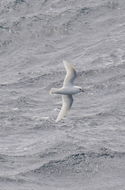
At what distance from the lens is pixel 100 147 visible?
26516mm

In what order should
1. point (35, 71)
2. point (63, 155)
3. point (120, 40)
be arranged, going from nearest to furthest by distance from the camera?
point (63, 155)
point (35, 71)
point (120, 40)

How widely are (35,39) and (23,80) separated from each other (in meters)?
6.08

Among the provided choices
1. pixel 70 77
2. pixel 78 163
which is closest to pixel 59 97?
pixel 70 77

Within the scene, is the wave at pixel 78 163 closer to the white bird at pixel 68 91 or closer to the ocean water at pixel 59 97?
the ocean water at pixel 59 97

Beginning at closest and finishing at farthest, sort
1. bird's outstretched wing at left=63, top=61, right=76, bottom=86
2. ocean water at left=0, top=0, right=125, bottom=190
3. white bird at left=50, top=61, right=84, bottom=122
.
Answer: ocean water at left=0, top=0, right=125, bottom=190 < white bird at left=50, top=61, right=84, bottom=122 < bird's outstretched wing at left=63, top=61, right=76, bottom=86

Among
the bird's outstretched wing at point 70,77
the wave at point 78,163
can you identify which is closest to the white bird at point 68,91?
the bird's outstretched wing at point 70,77

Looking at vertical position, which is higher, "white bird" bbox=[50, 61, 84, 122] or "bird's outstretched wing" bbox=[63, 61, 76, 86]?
"bird's outstretched wing" bbox=[63, 61, 76, 86]

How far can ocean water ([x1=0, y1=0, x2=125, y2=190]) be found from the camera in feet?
81.3

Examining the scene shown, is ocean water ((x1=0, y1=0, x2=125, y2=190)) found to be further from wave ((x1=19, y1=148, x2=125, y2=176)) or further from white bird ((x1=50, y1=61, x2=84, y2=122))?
white bird ((x1=50, y1=61, x2=84, y2=122))

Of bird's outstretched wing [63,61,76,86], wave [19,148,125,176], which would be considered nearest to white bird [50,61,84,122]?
bird's outstretched wing [63,61,76,86]

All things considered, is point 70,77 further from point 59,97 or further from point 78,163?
point 59,97

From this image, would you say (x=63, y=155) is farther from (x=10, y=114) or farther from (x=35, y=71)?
(x=35, y=71)

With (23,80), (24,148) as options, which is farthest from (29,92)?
(24,148)

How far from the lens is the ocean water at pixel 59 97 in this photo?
81.3 ft
